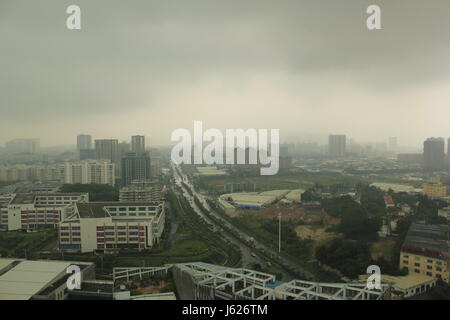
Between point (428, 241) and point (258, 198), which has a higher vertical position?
point (428, 241)

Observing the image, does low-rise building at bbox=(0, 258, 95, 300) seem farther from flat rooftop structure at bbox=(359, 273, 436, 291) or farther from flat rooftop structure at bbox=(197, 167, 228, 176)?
flat rooftop structure at bbox=(197, 167, 228, 176)

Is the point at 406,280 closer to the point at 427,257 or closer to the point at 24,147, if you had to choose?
the point at 427,257

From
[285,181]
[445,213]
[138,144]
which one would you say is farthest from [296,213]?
[138,144]

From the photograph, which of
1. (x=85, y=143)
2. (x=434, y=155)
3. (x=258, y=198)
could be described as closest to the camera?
(x=258, y=198)

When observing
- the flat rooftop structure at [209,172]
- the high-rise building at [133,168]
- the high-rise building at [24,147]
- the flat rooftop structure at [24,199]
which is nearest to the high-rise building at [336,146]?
the flat rooftop structure at [209,172]

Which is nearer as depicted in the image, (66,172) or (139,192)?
(139,192)

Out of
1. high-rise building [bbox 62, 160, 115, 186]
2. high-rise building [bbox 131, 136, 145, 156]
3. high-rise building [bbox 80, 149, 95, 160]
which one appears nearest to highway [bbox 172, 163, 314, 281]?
high-rise building [bbox 62, 160, 115, 186]
